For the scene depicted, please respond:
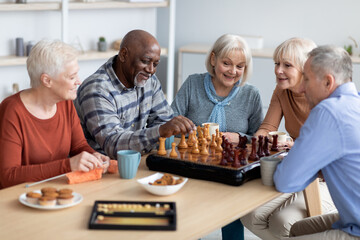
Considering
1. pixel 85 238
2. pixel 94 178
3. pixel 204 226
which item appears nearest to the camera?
pixel 85 238

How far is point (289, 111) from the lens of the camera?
298cm

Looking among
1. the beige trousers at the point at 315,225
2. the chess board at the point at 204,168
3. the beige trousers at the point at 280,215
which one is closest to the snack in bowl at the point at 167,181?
the chess board at the point at 204,168

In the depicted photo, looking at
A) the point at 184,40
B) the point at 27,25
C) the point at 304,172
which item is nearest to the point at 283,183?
the point at 304,172

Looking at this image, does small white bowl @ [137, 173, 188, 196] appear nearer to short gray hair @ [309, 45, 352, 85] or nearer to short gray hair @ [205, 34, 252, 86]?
short gray hair @ [309, 45, 352, 85]

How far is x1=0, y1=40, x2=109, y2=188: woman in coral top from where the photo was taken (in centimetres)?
210

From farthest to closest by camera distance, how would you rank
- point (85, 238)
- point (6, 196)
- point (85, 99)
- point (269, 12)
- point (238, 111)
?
point (269, 12)
point (238, 111)
point (85, 99)
point (6, 196)
point (85, 238)

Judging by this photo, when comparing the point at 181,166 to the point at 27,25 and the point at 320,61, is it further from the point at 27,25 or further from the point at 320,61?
the point at 27,25

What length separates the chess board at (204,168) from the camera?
2.11m

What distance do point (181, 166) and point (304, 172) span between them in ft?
1.60

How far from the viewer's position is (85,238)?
5.29 feet

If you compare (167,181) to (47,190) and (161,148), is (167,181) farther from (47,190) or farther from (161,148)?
(47,190)

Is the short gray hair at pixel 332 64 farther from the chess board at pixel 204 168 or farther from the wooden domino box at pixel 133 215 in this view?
the wooden domino box at pixel 133 215

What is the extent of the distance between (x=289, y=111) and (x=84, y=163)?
133cm

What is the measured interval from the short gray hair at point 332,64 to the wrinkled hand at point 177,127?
578 mm
